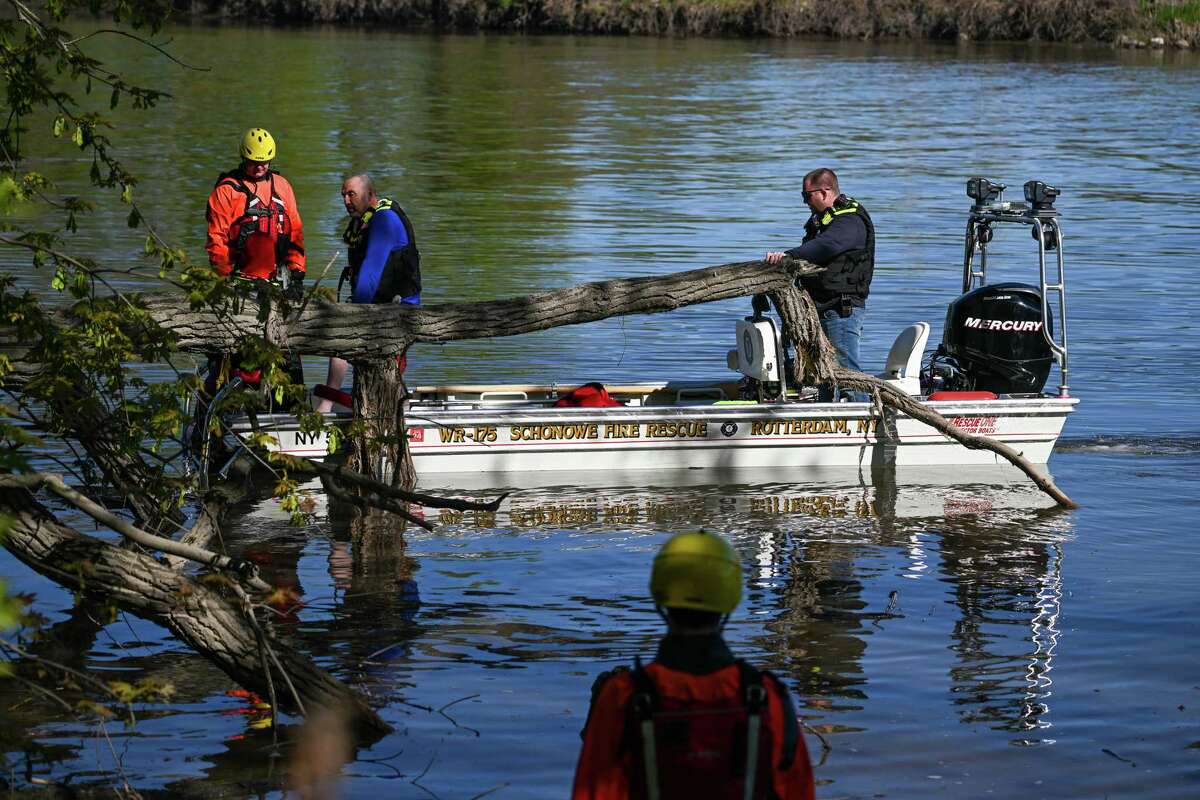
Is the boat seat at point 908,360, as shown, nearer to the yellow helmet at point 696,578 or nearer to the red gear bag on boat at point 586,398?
the red gear bag on boat at point 586,398

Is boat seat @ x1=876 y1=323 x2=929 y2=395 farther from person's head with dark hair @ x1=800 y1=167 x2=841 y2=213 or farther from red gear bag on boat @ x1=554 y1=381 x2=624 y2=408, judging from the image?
red gear bag on boat @ x1=554 y1=381 x2=624 y2=408

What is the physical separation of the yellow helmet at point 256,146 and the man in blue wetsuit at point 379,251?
1.87ft

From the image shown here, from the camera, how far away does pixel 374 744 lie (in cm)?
719

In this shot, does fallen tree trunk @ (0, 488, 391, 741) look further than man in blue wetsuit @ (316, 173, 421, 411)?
No

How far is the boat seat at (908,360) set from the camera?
1238cm

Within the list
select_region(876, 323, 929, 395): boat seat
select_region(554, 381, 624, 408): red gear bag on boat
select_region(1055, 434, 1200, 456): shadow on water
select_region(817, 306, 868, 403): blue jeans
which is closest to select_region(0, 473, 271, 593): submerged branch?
select_region(554, 381, 624, 408): red gear bag on boat

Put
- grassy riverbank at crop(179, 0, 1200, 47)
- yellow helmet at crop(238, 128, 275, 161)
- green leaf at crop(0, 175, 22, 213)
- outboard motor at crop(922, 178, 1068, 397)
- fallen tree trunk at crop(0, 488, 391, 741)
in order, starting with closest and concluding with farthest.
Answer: green leaf at crop(0, 175, 22, 213)
fallen tree trunk at crop(0, 488, 391, 741)
yellow helmet at crop(238, 128, 275, 161)
outboard motor at crop(922, 178, 1068, 397)
grassy riverbank at crop(179, 0, 1200, 47)

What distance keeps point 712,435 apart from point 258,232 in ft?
11.7

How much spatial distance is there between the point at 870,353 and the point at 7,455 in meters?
12.7

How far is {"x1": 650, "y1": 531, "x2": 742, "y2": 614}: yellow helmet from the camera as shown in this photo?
4.04 meters

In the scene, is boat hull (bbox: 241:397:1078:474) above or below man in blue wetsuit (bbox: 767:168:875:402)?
below

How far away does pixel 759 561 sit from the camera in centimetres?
1034

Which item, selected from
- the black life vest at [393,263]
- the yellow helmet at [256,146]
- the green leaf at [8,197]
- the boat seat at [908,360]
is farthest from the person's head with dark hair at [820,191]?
the green leaf at [8,197]

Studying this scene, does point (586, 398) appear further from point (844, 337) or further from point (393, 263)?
point (844, 337)
